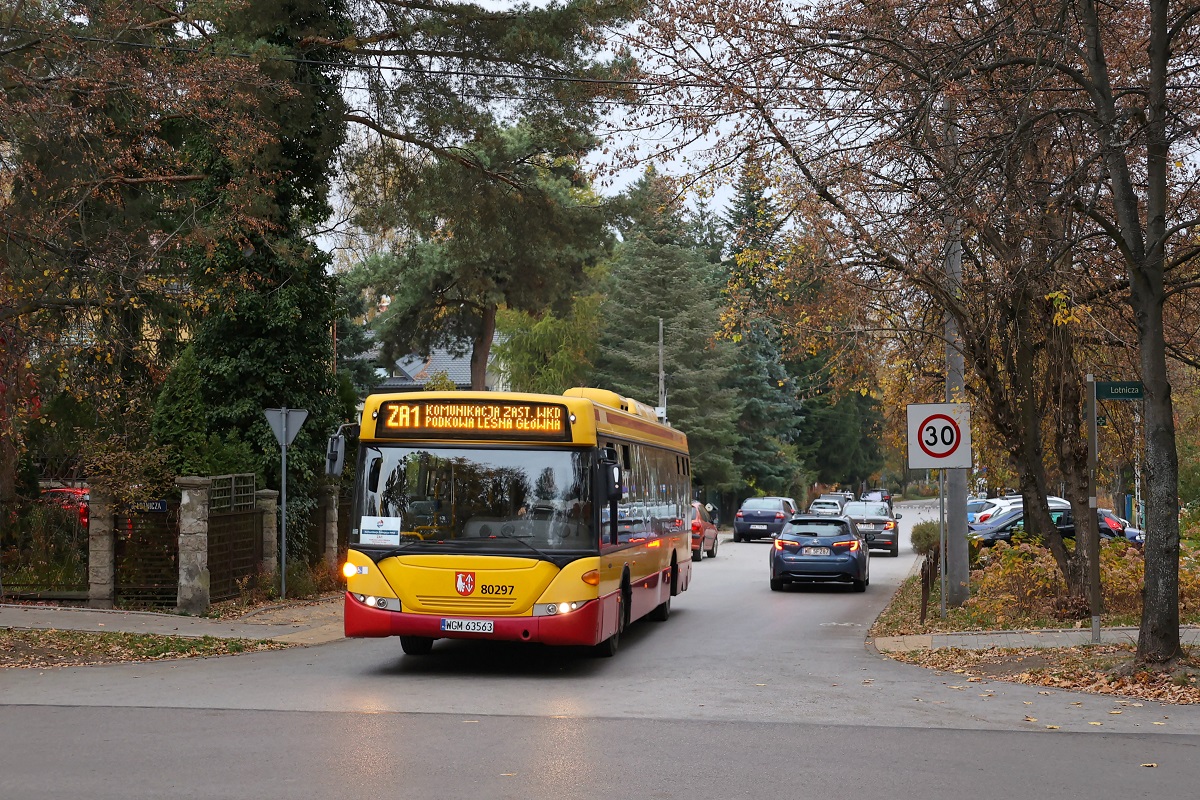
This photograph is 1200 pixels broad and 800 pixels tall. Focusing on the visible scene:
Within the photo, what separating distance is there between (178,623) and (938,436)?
410 inches

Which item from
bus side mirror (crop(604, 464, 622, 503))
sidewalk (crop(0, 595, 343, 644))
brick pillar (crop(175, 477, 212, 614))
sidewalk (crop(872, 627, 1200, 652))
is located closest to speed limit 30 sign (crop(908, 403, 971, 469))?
sidewalk (crop(872, 627, 1200, 652))

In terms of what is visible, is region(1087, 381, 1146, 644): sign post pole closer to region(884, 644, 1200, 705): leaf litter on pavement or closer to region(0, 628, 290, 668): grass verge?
region(884, 644, 1200, 705): leaf litter on pavement

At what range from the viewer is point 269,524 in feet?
71.5

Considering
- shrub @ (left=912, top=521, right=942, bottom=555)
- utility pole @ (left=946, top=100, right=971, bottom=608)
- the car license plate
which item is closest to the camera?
the car license plate

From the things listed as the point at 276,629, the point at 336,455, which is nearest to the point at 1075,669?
the point at 336,455

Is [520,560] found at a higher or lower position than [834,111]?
lower

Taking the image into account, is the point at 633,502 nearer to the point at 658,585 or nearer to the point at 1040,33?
the point at 658,585

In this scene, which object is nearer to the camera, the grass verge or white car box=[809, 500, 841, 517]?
the grass verge

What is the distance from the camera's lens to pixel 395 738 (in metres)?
9.30

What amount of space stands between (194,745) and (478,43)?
14914 millimetres

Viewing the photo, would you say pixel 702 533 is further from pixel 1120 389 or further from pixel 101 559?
pixel 1120 389

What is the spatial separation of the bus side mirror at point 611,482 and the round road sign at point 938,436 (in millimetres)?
6316

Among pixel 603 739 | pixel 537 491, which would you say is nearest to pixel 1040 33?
pixel 537 491

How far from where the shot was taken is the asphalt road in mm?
7891
